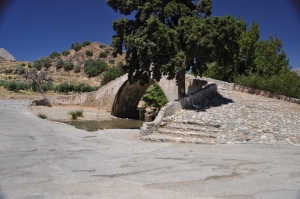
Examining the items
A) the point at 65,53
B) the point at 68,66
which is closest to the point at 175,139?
the point at 68,66

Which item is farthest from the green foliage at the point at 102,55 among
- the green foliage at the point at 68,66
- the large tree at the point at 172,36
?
the large tree at the point at 172,36

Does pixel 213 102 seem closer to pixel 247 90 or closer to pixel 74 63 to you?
pixel 247 90

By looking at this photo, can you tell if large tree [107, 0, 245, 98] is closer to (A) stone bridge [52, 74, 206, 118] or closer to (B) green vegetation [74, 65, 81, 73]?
(A) stone bridge [52, 74, 206, 118]

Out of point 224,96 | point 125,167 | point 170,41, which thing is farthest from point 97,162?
point 224,96

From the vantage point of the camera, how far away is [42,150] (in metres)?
8.48

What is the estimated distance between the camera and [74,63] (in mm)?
76250

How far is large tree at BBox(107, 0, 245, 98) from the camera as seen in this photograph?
44.2 feet

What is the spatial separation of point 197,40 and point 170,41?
129 centimetres

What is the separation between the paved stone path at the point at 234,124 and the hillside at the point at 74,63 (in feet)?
142

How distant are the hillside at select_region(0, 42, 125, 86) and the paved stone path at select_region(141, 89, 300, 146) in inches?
1708

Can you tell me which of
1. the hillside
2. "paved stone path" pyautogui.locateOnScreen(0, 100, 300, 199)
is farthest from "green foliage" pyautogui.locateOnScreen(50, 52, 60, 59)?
"paved stone path" pyautogui.locateOnScreen(0, 100, 300, 199)

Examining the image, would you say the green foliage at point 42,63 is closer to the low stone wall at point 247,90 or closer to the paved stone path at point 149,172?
the low stone wall at point 247,90

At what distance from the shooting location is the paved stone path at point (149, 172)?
4566mm

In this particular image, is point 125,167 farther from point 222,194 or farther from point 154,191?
point 222,194
